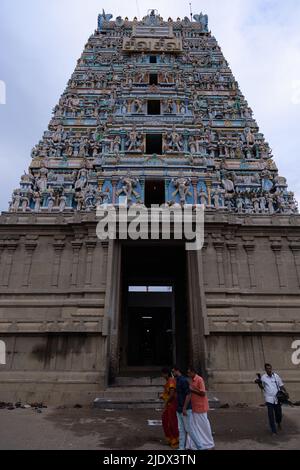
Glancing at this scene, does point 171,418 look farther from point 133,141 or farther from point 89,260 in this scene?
point 133,141

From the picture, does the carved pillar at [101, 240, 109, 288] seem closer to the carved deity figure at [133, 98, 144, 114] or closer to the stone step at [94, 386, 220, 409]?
the stone step at [94, 386, 220, 409]

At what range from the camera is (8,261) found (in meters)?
15.5

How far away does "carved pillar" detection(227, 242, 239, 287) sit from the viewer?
15.3 m

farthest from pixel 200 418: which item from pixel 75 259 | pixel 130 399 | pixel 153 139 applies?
pixel 153 139

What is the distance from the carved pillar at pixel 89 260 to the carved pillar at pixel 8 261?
3.53 m

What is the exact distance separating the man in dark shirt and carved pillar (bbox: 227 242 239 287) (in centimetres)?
904

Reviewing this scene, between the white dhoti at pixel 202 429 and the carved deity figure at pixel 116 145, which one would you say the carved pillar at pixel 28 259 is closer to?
the carved deity figure at pixel 116 145

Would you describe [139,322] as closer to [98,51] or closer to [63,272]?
[63,272]

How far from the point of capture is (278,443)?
746 cm

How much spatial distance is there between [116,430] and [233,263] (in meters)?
9.46

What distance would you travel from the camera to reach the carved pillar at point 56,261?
15328 millimetres

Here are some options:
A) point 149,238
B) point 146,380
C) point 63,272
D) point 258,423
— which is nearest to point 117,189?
point 149,238

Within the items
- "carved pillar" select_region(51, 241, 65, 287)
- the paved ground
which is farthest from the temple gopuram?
the paved ground

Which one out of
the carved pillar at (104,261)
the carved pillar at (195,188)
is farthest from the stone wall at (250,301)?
the carved pillar at (104,261)
